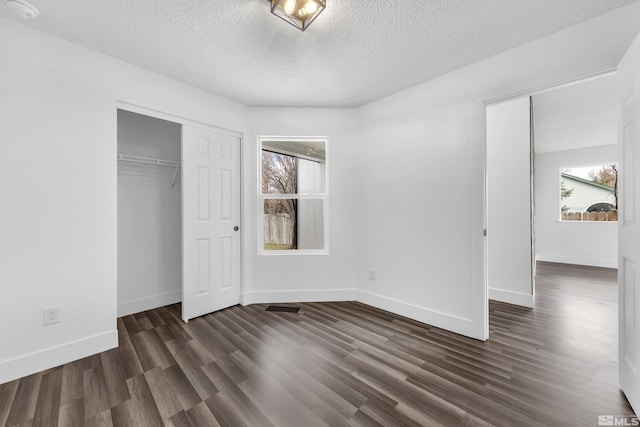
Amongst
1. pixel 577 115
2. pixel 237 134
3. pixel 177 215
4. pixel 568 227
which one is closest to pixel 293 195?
pixel 237 134

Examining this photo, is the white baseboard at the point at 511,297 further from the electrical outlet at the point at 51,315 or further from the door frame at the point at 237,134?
the electrical outlet at the point at 51,315

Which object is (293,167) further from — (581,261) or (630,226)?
(581,261)

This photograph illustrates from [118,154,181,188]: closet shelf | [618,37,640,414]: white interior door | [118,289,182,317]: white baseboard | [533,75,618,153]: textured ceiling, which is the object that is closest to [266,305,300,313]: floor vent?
[118,289,182,317]: white baseboard

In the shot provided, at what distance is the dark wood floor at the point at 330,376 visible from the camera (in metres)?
1.47

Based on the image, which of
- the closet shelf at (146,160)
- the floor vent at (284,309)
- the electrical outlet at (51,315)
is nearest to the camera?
the electrical outlet at (51,315)

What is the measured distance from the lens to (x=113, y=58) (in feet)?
7.36

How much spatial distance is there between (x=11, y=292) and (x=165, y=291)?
1490 mm

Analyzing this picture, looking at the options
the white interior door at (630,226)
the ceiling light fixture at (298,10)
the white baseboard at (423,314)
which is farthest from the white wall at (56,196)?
the white interior door at (630,226)

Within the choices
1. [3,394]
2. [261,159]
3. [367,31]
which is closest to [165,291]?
[3,394]

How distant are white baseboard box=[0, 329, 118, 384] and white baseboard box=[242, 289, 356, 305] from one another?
1407 mm

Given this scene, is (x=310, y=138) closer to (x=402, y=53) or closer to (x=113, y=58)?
(x=402, y=53)

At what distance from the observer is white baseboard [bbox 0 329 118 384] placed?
178 cm

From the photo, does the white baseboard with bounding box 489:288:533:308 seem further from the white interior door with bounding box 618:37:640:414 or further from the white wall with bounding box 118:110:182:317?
the white wall with bounding box 118:110:182:317

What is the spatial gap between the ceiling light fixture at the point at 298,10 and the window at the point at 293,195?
1.64 metres
